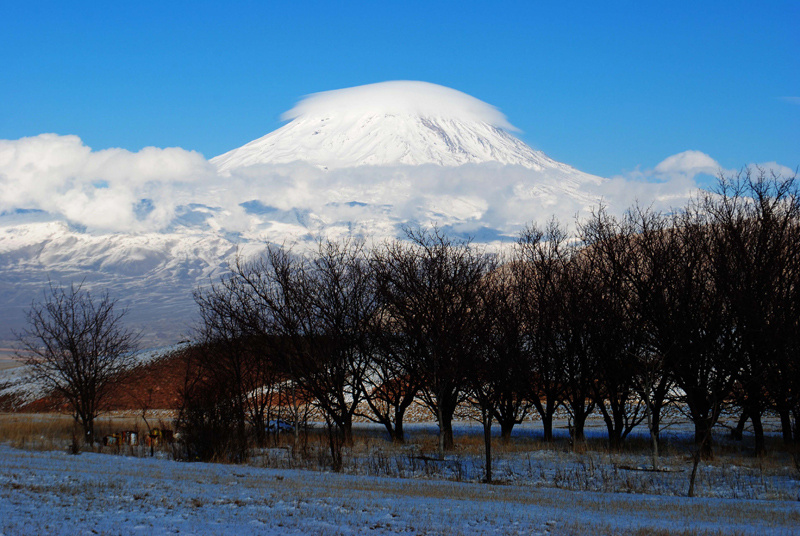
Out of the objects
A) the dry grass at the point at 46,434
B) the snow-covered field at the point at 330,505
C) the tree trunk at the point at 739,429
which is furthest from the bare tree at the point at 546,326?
the dry grass at the point at 46,434

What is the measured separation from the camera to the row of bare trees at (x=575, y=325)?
1942 cm

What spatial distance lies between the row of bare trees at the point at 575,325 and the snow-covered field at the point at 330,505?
3.44 m

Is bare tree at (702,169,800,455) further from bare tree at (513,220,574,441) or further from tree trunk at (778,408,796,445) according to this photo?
bare tree at (513,220,574,441)

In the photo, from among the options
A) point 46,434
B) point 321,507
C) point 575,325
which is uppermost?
point 575,325

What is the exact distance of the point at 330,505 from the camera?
11.1 m

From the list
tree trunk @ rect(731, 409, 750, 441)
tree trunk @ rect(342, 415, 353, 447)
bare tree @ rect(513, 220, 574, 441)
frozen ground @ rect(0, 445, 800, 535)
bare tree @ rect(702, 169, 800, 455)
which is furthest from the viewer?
bare tree @ rect(513, 220, 574, 441)

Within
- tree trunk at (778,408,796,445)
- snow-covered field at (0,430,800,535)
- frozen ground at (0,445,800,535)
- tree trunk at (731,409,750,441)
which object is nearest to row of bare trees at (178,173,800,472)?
tree trunk at (778,408,796,445)

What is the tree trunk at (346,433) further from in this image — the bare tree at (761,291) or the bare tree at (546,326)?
the bare tree at (761,291)

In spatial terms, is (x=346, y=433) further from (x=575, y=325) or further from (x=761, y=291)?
(x=761, y=291)

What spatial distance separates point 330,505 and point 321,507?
0.27 meters

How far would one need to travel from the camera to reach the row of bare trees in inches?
765

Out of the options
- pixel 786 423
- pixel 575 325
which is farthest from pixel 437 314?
pixel 786 423

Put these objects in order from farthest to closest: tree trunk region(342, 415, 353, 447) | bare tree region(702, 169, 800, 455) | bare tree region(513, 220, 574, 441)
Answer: bare tree region(513, 220, 574, 441)
tree trunk region(342, 415, 353, 447)
bare tree region(702, 169, 800, 455)

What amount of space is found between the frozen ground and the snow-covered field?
2cm
